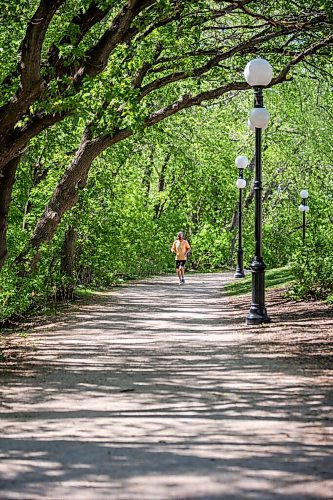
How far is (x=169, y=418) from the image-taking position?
6.82 meters

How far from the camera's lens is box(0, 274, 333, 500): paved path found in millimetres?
4926

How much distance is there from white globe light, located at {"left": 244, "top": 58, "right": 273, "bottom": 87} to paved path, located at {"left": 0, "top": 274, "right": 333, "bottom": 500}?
13.8ft

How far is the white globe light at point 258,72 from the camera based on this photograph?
14062 millimetres

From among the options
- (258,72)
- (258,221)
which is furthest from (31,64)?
(258,221)

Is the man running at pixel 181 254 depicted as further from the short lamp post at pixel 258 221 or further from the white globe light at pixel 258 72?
the white globe light at pixel 258 72

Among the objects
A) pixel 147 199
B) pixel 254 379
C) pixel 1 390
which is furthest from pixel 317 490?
pixel 147 199

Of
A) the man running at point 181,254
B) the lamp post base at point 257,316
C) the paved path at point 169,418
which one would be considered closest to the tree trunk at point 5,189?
the paved path at point 169,418

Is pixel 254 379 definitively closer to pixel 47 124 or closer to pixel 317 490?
pixel 317 490

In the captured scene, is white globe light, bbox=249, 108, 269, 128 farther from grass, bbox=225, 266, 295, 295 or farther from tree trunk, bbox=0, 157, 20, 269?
grass, bbox=225, 266, 295, 295

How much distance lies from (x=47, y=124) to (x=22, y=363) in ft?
11.0

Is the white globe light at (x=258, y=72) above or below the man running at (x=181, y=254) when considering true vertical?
above

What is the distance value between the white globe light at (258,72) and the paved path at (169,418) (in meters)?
4.21

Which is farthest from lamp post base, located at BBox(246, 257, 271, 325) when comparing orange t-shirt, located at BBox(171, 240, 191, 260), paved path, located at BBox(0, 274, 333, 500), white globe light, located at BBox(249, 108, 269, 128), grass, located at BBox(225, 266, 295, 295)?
orange t-shirt, located at BBox(171, 240, 191, 260)

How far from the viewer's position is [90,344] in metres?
12.3
